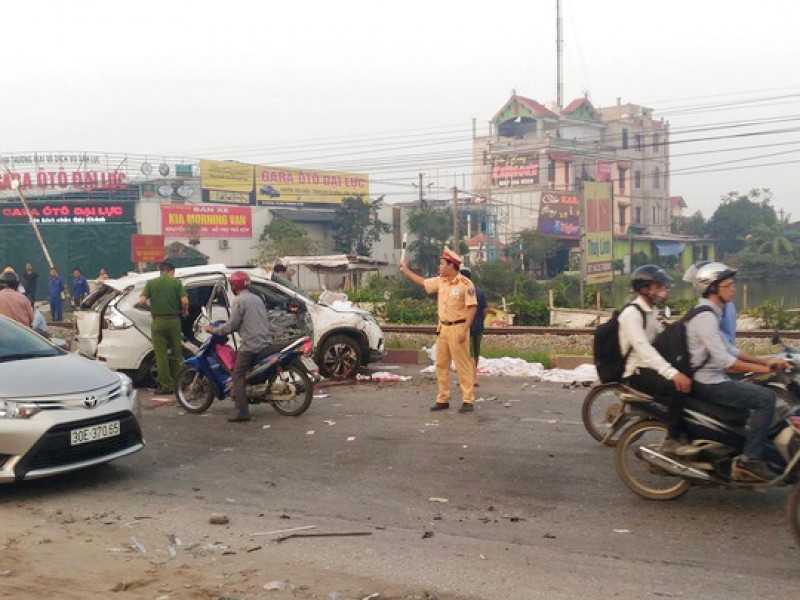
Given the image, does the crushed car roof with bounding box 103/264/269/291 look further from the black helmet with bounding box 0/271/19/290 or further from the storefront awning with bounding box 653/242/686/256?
the storefront awning with bounding box 653/242/686/256

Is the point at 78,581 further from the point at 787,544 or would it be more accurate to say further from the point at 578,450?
the point at 578,450

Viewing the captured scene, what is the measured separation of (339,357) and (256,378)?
3.76 metres

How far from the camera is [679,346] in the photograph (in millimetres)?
6754

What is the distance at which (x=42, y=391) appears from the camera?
739 centimetres

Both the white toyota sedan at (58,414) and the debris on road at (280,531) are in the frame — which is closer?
the debris on road at (280,531)

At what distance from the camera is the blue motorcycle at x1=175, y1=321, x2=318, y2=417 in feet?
35.7

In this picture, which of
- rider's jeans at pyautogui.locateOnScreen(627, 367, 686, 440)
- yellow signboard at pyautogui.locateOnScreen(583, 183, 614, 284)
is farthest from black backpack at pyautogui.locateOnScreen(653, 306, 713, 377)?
yellow signboard at pyautogui.locateOnScreen(583, 183, 614, 284)

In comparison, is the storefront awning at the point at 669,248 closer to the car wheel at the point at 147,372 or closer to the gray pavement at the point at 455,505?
the car wheel at the point at 147,372

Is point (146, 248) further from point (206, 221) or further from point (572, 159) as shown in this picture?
→ point (572, 159)

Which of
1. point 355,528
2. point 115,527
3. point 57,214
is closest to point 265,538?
point 355,528

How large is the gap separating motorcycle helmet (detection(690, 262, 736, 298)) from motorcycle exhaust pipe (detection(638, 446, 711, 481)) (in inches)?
48.3

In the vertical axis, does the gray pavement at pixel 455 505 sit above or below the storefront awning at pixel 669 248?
below

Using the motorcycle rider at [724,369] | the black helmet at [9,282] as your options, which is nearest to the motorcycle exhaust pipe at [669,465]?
the motorcycle rider at [724,369]

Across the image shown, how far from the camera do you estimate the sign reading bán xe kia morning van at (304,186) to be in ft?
237
